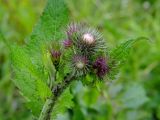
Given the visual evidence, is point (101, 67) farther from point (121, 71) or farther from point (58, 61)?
point (121, 71)

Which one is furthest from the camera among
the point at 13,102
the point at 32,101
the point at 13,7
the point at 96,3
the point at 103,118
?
the point at 96,3

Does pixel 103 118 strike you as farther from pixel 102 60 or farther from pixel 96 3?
pixel 96 3

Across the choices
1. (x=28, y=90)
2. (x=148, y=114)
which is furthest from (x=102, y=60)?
(x=148, y=114)

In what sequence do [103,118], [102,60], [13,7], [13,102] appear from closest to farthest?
[102,60] → [103,118] → [13,102] → [13,7]

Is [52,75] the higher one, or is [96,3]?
[96,3]

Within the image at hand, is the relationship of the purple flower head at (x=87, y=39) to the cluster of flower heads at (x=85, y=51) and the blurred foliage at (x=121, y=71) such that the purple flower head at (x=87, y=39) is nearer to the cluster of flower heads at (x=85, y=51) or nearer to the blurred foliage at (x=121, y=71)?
the cluster of flower heads at (x=85, y=51)

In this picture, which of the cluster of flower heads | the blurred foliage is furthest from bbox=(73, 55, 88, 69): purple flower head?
the blurred foliage

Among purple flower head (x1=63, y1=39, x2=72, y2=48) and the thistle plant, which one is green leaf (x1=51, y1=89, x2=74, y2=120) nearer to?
the thistle plant

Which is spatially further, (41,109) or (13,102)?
(13,102)
